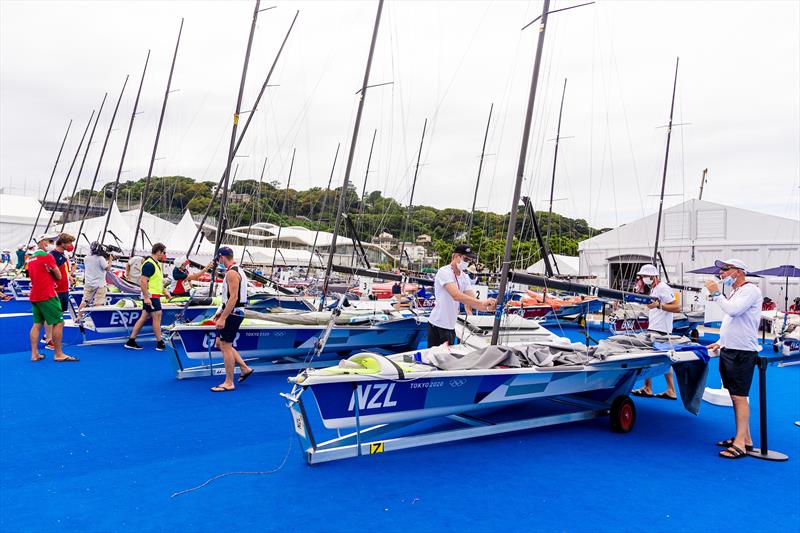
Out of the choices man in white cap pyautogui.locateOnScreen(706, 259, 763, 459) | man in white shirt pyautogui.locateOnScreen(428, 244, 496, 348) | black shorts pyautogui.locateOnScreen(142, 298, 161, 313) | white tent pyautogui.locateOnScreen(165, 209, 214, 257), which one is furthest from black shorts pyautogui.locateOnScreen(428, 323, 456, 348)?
white tent pyautogui.locateOnScreen(165, 209, 214, 257)

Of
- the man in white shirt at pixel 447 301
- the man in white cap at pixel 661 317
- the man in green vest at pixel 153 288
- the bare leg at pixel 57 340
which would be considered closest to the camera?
the man in white shirt at pixel 447 301

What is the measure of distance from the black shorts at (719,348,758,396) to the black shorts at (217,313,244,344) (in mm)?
5219

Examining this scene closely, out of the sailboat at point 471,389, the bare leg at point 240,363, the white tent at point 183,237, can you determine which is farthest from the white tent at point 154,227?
the sailboat at point 471,389

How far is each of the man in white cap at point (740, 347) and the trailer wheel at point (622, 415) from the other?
830 millimetres

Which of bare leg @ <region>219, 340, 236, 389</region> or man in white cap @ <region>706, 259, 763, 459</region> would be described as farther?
bare leg @ <region>219, 340, 236, 389</region>

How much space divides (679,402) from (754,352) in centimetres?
221

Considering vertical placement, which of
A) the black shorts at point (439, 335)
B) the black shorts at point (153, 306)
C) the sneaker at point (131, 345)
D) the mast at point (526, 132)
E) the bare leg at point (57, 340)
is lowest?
the sneaker at point (131, 345)

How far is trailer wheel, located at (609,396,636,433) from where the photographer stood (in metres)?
5.34

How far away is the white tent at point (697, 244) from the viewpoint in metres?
22.9

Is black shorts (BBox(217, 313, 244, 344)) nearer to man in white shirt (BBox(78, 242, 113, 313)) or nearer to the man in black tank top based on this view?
the man in black tank top

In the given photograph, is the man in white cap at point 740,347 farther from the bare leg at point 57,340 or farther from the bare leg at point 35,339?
the bare leg at point 35,339

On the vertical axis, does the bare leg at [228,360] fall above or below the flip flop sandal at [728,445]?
below

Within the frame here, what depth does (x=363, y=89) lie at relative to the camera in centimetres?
1172

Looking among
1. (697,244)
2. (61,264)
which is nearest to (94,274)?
(61,264)
